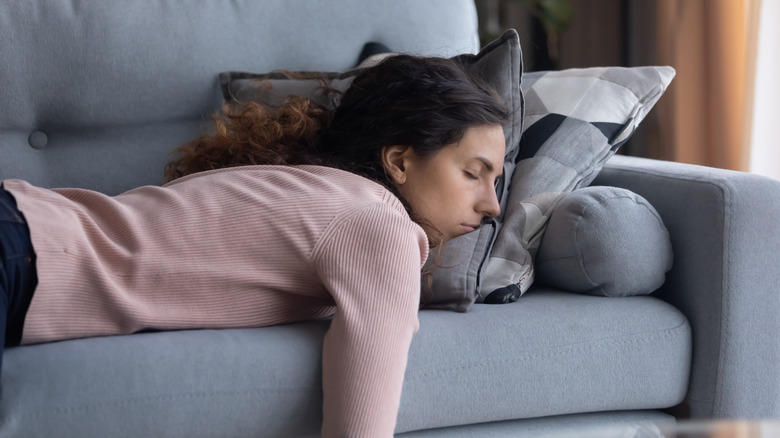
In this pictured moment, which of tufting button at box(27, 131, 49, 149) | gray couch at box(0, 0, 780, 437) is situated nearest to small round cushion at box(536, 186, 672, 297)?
gray couch at box(0, 0, 780, 437)

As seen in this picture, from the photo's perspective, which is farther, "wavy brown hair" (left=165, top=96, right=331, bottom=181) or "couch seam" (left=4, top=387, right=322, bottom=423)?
"wavy brown hair" (left=165, top=96, right=331, bottom=181)

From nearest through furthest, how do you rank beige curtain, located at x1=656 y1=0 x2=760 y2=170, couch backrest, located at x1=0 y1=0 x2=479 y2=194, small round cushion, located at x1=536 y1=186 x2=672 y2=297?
1. small round cushion, located at x1=536 y1=186 x2=672 y2=297
2. couch backrest, located at x1=0 y1=0 x2=479 y2=194
3. beige curtain, located at x1=656 y1=0 x2=760 y2=170

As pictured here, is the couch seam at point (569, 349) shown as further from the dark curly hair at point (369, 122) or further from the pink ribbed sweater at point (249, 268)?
the dark curly hair at point (369, 122)

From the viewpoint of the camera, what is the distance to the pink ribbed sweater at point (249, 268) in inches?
37.8

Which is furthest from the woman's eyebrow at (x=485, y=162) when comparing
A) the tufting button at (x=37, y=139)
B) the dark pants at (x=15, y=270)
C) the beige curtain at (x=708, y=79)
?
the beige curtain at (x=708, y=79)

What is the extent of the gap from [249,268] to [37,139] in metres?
0.71

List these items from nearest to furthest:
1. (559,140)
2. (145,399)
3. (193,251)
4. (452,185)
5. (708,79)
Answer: (145,399) → (193,251) → (452,185) → (559,140) → (708,79)

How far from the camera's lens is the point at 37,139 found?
1513mm

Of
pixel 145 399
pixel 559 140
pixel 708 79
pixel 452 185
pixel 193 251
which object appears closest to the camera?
pixel 145 399

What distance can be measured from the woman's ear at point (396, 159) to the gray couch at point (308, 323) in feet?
0.92

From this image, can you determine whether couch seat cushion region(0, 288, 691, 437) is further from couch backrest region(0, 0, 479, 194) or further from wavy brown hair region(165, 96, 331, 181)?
couch backrest region(0, 0, 479, 194)

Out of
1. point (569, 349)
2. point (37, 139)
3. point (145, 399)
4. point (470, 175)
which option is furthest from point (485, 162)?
point (37, 139)

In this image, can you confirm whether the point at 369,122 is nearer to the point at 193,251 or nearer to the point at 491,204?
the point at 491,204

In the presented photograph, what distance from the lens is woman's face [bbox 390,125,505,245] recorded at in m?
1.29
